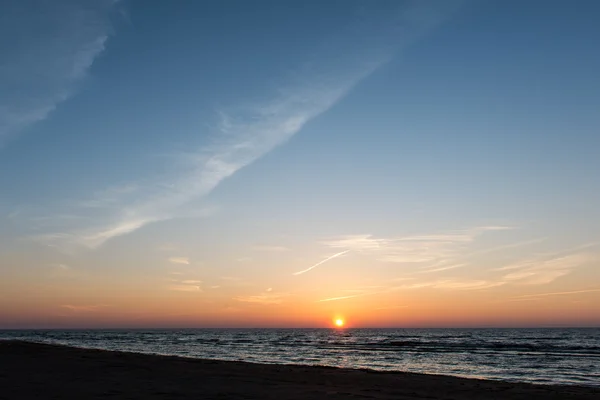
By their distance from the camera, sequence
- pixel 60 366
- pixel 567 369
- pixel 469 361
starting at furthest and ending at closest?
pixel 469 361 → pixel 567 369 → pixel 60 366

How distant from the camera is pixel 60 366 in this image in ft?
68.1

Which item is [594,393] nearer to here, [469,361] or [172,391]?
[172,391]

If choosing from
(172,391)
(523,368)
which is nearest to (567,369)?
(523,368)

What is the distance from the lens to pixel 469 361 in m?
36.8

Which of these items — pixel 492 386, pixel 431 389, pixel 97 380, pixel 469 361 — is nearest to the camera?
pixel 97 380

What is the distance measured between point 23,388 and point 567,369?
106ft

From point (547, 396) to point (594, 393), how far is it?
274 cm

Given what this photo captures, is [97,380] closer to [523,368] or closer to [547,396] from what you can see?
[547,396]

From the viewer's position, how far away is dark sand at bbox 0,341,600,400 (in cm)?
1357

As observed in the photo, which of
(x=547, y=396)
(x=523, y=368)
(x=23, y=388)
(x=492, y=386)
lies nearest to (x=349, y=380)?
(x=492, y=386)

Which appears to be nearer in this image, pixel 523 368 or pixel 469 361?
pixel 523 368

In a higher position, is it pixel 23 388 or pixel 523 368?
pixel 23 388

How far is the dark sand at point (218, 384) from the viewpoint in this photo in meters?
13.6

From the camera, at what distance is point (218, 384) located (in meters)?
16.1
